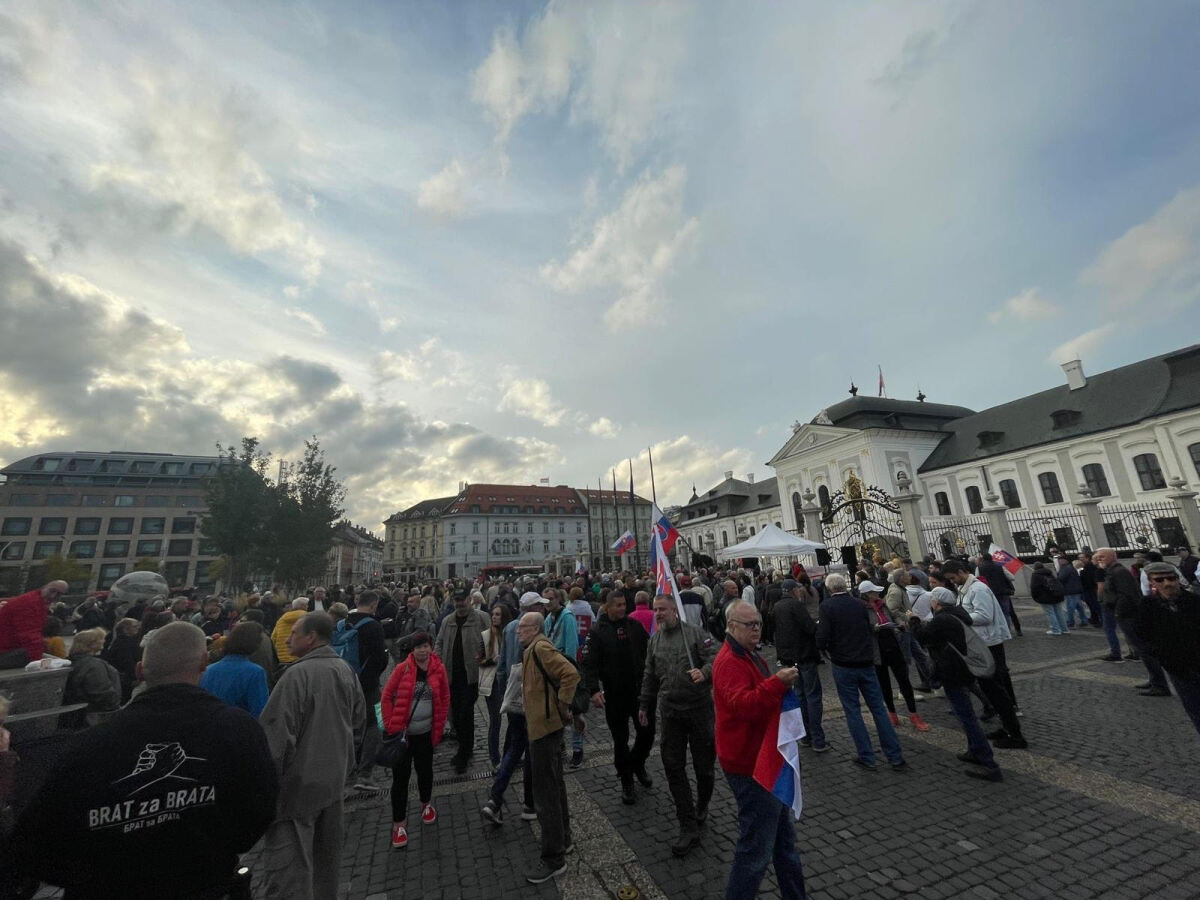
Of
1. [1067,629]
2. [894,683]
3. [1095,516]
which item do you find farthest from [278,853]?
[1095,516]

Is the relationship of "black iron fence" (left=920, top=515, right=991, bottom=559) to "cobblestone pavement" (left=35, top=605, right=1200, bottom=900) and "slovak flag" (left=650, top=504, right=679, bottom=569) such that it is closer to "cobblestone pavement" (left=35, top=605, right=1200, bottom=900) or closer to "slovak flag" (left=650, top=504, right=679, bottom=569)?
"cobblestone pavement" (left=35, top=605, right=1200, bottom=900)

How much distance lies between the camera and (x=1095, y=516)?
56.1 ft

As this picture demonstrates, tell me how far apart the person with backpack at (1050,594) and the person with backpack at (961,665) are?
28.7ft

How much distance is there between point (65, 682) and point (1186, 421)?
42617 mm

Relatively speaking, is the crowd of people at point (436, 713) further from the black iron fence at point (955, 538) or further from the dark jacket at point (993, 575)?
the black iron fence at point (955, 538)

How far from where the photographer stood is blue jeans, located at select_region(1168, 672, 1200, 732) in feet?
16.4

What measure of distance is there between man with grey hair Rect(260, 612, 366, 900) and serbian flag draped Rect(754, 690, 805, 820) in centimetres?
271

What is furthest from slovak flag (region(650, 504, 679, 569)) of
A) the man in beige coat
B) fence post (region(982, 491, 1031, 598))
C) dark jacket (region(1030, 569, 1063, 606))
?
fence post (region(982, 491, 1031, 598))

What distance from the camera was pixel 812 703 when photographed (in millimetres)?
6273

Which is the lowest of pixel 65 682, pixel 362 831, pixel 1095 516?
pixel 362 831

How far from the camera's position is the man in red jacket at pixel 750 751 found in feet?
10.0

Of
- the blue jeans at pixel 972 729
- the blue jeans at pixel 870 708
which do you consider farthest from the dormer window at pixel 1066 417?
the blue jeans at pixel 870 708

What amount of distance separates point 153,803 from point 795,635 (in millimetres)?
6213

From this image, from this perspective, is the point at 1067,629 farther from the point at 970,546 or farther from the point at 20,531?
the point at 20,531
